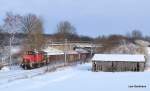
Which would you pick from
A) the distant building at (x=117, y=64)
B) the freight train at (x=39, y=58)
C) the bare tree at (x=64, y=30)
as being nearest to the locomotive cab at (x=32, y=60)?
the freight train at (x=39, y=58)

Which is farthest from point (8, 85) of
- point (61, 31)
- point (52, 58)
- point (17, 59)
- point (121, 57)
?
point (61, 31)

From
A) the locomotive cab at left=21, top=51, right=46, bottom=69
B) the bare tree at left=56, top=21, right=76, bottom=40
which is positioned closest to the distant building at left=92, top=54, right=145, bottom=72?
the locomotive cab at left=21, top=51, right=46, bottom=69

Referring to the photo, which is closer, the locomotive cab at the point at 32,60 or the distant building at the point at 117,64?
the locomotive cab at the point at 32,60

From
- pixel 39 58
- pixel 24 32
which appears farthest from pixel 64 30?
pixel 39 58

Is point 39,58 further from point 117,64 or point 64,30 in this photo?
point 64,30

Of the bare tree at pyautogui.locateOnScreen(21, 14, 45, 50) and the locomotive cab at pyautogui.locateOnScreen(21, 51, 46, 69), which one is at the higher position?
the bare tree at pyautogui.locateOnScreen(21, 14, 45, 50)

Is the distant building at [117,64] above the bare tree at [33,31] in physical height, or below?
below

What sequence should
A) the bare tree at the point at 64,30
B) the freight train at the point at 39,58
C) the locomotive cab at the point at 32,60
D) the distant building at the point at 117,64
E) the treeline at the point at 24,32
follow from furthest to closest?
the bare tree at the point at 64,30 < the treeline at the point at 24,32 < the distant building at the point at 117,64 < the freight train at the point at 39,58 < the locomotive cab at the point at 32,60

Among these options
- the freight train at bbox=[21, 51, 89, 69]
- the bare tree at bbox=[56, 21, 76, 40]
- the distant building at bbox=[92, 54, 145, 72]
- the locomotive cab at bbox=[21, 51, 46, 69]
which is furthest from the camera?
the bare tree at bbox=[56, 21, 76, 40]

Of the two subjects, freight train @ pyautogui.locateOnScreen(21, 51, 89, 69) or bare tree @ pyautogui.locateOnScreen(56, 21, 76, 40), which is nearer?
freight train @ pyautogui.locateOnScreen(21, 51, 89, 69)

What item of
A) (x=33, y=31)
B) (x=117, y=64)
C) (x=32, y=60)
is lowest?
Result: (x=117, y=64)

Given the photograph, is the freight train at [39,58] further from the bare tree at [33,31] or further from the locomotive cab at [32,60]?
the bare tree at [33,31]

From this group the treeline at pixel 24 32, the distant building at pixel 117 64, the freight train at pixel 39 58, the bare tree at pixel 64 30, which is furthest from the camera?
the bare tree at pixel 64 30

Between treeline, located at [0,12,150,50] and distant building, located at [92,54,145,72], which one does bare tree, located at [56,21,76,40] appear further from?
distant building, located at [92,54,145,72]
